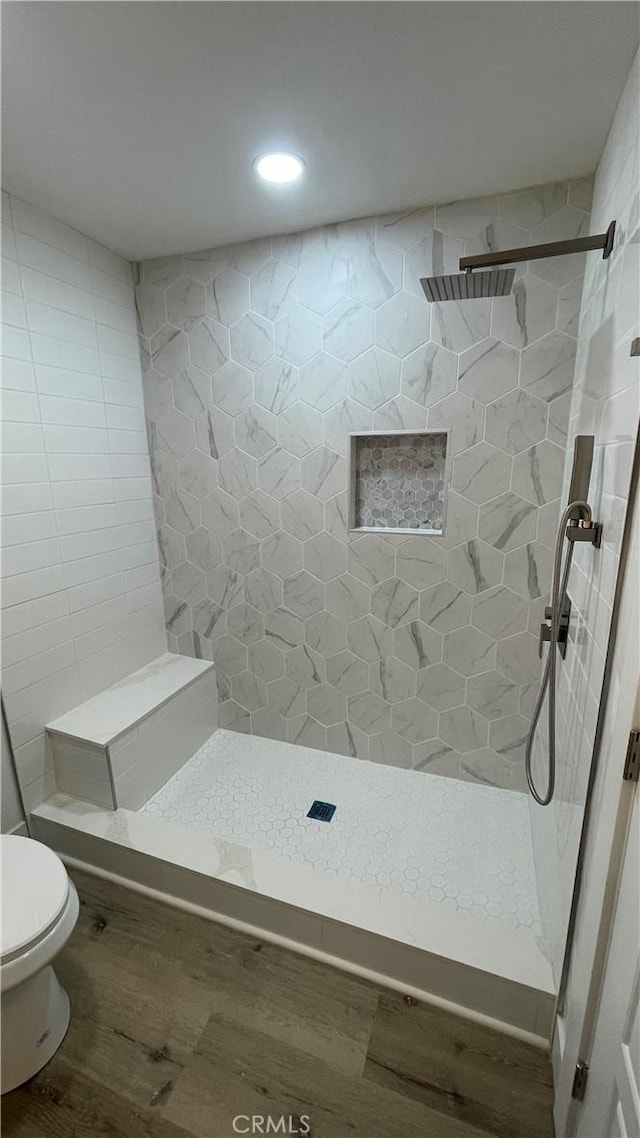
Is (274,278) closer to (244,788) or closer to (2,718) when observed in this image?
(2,718)

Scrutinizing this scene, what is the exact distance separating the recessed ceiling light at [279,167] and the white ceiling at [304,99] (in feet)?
0.09

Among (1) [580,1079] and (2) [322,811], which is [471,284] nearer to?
(1) [580,1079]

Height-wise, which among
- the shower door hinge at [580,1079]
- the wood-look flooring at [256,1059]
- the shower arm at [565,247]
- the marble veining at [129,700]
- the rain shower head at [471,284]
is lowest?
the wood-look flooring at [256,1059]

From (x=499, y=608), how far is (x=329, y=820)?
3.47ft

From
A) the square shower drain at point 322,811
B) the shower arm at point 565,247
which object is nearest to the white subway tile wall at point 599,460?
the shower arm at point 565,247

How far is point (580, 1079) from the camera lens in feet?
2.94

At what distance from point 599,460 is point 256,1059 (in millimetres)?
1683

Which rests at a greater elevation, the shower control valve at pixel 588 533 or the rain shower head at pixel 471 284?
the rain shower head at pixel 471 284

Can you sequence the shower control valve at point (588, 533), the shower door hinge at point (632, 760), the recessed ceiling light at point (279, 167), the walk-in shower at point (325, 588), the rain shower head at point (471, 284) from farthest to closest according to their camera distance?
1. the walk-in shower at point (325, 588)
2. the recessed ceiling light at point (279, 167)
3. the rain shower head at point (471, 284)
4. the shower control valve at point (588, 533)
5. the shower door hinge at point (632, 760)

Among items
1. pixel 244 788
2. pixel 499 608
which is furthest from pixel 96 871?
pixel 499 608

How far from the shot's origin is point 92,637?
1.92 meters

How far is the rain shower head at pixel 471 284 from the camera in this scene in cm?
112

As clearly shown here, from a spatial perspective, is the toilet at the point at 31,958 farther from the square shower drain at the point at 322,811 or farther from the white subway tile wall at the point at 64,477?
the square shower drain at the point at 322,811

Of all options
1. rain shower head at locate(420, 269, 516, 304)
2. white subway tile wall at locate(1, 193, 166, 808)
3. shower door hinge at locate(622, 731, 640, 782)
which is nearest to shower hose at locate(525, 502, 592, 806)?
shower door hinge at locate(622, 731, 640, 782)
